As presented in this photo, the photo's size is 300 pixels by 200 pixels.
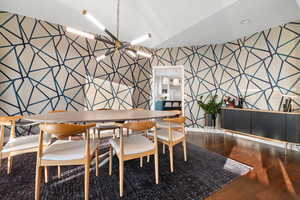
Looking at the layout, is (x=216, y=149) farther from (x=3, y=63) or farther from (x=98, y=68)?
(x=3, y=63)

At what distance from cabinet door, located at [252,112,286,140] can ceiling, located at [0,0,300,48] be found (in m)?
2.20

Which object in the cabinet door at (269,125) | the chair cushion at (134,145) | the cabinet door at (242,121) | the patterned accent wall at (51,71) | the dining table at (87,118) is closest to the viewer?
the dining table at (87,118)

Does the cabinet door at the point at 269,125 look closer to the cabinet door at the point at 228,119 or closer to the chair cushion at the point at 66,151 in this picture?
the cabinet door at the point at 228,119

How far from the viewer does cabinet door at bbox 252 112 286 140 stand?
108 inches

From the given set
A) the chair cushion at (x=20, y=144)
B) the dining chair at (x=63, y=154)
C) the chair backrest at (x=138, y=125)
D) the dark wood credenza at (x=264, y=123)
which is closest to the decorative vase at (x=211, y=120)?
the dark wood credenza at (x=264, y=123)

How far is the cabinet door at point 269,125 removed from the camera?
108 inches

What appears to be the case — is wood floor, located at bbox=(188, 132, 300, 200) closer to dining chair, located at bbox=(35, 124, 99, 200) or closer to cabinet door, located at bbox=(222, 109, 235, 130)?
cabinet door, located at bbox=(222, 109, 235, 130)

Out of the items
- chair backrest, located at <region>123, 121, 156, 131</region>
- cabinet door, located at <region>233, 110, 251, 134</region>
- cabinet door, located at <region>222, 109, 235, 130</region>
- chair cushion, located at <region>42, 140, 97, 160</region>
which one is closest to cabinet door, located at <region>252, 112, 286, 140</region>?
cabinet door, located at <region>233, 110, 251, 134</region>

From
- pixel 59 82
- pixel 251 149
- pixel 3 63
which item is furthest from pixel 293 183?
pixel 3 63

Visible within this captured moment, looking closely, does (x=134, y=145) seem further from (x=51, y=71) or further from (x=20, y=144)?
(x=51, y=71)

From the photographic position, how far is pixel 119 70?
171 inches

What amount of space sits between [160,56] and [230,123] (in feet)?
10.5

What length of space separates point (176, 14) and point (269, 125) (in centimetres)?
336

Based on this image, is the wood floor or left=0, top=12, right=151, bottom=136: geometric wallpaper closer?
the wood floor
